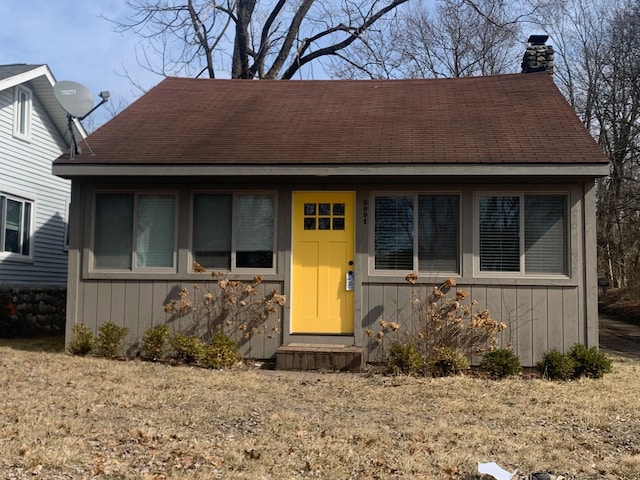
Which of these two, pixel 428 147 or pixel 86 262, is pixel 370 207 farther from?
pixel 86 262

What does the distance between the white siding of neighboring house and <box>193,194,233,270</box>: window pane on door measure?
625 cm

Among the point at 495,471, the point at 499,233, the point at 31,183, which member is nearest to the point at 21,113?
the point at 31,183

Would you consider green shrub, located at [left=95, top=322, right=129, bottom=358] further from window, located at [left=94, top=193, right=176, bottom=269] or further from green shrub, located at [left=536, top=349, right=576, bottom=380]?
green shrub, located at [left=536, top=349, right=576, bottom=380]

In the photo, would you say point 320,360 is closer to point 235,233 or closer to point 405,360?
point 405,360

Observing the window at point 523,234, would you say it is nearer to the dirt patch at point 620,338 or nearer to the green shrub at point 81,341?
the dirt patch at point 620,338

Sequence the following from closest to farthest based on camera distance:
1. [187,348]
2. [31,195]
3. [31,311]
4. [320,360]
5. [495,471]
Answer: [495,471]
[320,360]
[187,348]
[31,311]
[31,195]

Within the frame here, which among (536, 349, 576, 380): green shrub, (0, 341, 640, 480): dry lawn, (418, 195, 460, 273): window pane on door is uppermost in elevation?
(418, 195, 460, 273): window pane on door

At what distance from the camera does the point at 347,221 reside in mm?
8539

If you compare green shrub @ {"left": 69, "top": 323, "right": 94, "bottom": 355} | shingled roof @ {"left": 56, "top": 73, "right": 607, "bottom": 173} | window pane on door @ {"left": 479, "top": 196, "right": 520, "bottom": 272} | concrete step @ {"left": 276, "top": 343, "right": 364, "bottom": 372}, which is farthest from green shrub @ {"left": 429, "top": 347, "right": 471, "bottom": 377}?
green shrub @ {"left": 69, "top": 323, "right": 94, "bottom": 355}

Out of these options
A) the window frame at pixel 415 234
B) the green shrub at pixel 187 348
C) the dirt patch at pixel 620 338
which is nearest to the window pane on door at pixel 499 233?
the window frame at pixel 415 234

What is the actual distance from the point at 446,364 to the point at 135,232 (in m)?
4.61

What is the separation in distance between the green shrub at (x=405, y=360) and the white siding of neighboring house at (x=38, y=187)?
29.2ft

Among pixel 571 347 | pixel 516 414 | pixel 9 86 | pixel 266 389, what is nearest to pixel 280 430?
pixel 266 389

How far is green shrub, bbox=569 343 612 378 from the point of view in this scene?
7461 millimetres
